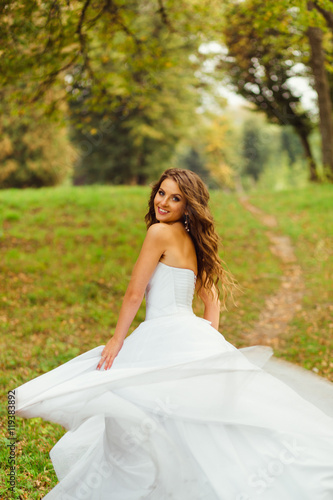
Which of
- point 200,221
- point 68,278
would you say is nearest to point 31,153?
point 68,278

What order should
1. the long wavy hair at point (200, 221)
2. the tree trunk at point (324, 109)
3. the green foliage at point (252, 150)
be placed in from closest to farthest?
the long wavy hair at point (200, 221)
the tree trunk at point (324, 109)
the green foliage at point (252, 150)

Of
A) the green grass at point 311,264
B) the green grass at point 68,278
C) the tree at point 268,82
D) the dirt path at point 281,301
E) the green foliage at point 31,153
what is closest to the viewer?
the green grass at point 68,278

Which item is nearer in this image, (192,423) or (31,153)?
(192,423)

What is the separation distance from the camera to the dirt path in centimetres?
760

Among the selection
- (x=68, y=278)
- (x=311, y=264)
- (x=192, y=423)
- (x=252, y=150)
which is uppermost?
(x=192, y=423)

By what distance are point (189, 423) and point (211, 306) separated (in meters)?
1.07

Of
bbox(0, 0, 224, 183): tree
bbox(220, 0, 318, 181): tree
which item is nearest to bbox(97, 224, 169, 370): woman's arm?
bbox(0, 0, 224, 183): tree

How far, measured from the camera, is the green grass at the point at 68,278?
211 inches

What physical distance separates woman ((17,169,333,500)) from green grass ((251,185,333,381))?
11.0ft

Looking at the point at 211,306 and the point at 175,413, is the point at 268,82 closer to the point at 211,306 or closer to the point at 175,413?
the point at 211,306

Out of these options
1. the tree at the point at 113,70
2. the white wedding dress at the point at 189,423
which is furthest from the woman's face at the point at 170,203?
the tree at the point at 113,70

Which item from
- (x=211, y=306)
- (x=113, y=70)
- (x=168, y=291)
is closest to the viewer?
(x=168, y=291)

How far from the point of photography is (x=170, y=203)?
3281 millimetres

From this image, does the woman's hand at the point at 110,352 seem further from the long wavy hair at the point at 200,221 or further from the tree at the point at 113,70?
the tree at the point at 113,70
